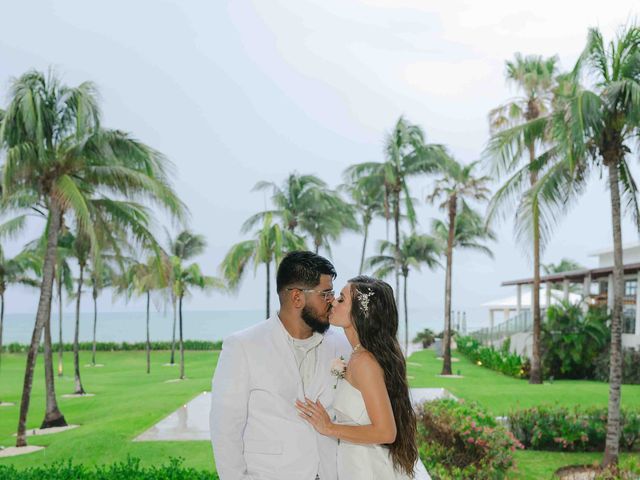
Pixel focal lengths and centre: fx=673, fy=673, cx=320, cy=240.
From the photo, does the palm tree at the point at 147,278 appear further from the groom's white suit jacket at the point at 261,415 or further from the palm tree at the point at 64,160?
the groom's white suit jacket at the point at 261,415

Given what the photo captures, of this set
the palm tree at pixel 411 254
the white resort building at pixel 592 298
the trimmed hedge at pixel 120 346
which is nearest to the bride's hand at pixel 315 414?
the white resort building at pixel 592 298

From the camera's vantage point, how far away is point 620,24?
11.9 metres

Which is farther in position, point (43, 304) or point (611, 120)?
point (43, 304)

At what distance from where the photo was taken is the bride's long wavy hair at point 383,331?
4074mm

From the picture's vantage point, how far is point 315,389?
381cm

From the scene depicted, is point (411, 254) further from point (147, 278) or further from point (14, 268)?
point (14, 268)

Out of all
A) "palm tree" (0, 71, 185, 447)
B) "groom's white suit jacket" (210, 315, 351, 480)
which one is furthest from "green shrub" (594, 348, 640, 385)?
"groom's white suit jacket" (210, 315, 351, 480)

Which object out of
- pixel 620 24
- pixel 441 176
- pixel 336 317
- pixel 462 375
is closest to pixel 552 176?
pixel 620 24

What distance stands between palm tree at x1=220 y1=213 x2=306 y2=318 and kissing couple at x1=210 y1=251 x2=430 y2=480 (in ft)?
74.5

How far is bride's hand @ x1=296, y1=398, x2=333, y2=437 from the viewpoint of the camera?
3.61 m

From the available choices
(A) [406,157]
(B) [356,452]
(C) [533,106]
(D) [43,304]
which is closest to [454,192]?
(A) [406,157]

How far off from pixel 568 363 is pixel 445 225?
561 inches

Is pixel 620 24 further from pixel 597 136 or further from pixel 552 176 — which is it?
pixel 552 176

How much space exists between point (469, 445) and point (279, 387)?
23.2 feet
